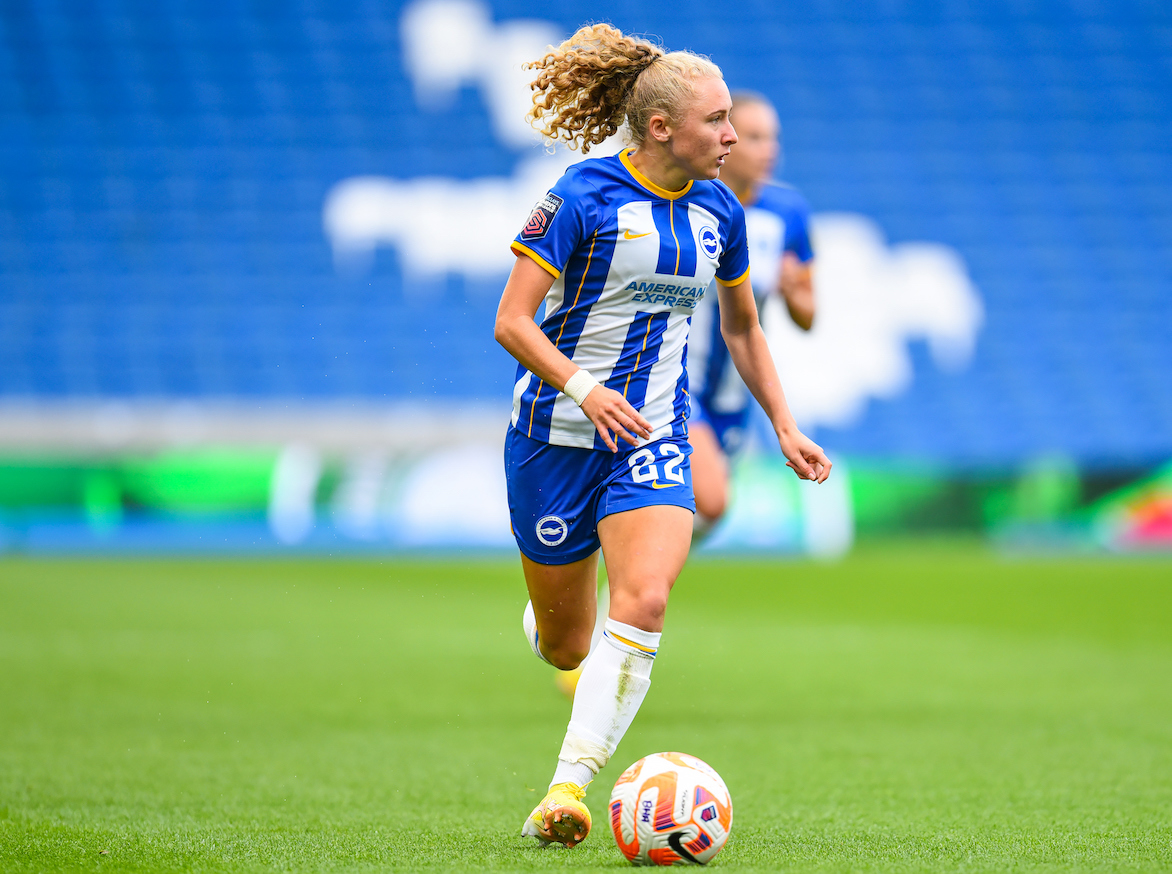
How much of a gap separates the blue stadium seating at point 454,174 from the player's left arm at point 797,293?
45.2ft

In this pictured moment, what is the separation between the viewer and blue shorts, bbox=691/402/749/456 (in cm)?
626

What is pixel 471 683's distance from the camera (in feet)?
23.8

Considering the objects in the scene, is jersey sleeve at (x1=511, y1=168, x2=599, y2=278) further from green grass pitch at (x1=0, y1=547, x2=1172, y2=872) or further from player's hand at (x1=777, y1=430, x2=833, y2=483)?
green grass pitch at (x1=0, y1=547, x2=1172, y2=872)

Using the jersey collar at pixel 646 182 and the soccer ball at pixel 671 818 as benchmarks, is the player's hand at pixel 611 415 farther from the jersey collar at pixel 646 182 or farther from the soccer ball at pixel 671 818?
the soccer ball at pixel 671 818

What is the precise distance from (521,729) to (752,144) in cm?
254

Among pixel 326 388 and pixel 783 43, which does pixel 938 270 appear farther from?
pixel 326 388

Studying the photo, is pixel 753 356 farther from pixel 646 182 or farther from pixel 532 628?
pixel 532 628

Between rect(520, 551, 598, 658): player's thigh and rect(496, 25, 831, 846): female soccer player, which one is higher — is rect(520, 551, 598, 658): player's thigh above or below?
below

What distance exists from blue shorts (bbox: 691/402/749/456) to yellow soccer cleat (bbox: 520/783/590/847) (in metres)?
2.95

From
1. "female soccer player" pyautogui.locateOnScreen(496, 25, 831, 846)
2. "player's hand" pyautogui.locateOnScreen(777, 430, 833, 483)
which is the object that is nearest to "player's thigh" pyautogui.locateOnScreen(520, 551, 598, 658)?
"female soccer player" pyautogui.locateOnScreen(496, 25, 831, 846)

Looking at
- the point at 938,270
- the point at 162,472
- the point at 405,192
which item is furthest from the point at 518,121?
the point at 162,472

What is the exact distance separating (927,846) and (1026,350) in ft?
60.5

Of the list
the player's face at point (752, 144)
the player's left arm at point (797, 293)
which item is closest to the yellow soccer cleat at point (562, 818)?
the player's left arm at point (797, 293)

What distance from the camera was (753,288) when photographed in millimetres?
6152
